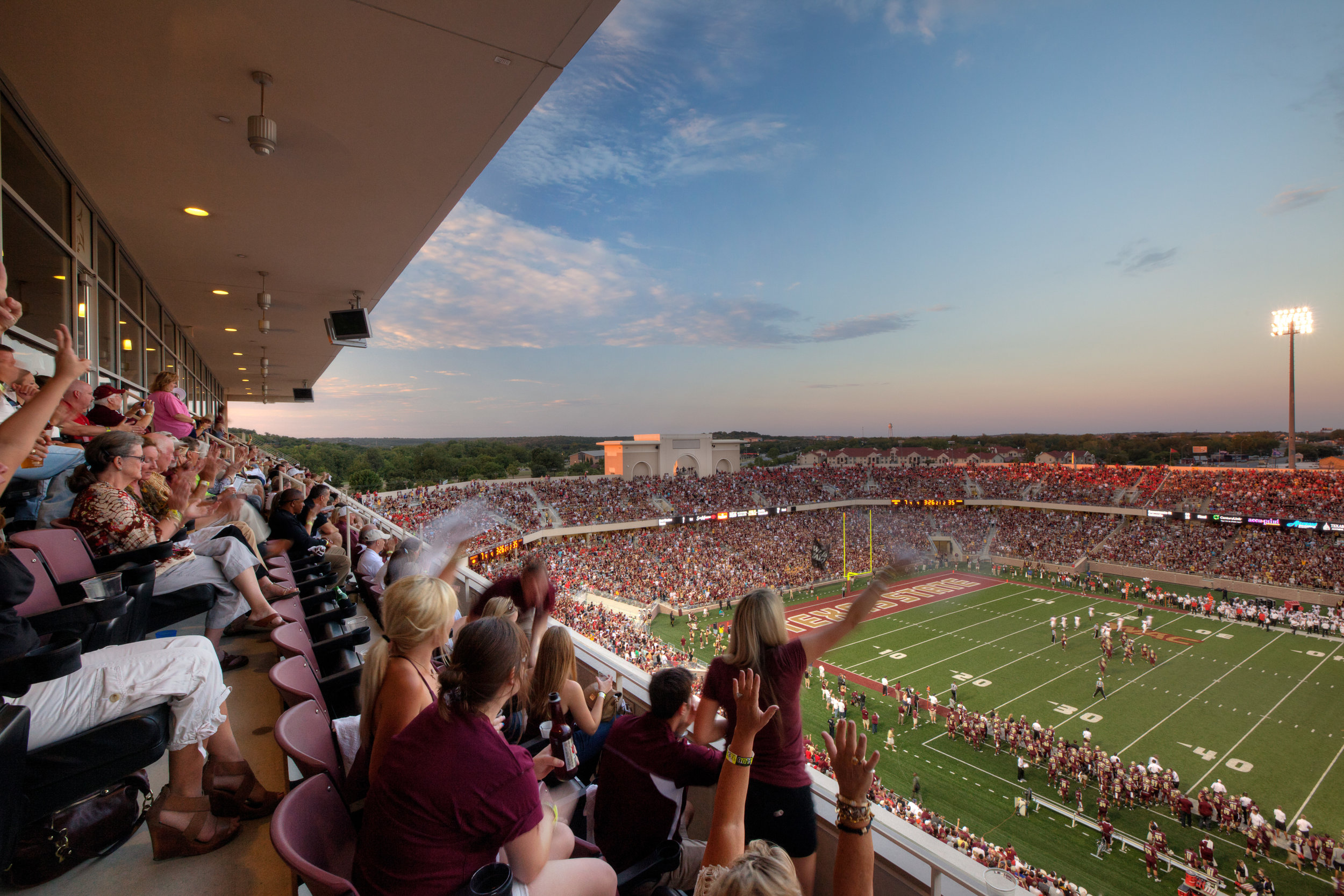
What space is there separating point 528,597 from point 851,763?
220 centimetres

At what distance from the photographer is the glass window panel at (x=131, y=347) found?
649 cm

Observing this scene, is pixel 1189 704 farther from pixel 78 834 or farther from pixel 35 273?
pixel 35 273

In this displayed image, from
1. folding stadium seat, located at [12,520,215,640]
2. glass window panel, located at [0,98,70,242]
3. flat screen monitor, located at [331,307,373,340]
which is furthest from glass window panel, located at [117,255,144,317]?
folding stadium seat, located at [12,520,215,640]

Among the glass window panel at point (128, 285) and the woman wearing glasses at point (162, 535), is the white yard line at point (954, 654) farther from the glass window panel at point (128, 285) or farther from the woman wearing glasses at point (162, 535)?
the glass window panel at point (128, 285)

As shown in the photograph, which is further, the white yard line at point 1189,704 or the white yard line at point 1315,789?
the white yard line at point 1189,704

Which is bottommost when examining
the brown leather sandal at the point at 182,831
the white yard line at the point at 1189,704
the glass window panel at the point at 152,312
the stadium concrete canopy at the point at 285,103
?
the white yard line at the point at 1189,704

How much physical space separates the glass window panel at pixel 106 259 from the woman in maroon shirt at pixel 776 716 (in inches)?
271

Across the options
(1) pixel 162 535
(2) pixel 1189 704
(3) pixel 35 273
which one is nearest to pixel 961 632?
(2) pixel 1189 704

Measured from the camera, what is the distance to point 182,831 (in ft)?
6.23

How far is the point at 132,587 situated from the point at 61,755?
0.69m

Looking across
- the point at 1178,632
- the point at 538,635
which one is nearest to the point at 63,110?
the point at 538,635

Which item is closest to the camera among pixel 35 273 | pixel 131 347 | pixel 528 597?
pixel 528 597

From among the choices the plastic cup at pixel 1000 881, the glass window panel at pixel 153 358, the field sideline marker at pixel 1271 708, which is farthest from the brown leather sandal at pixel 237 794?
the field sideline marker at pixel 1271 708

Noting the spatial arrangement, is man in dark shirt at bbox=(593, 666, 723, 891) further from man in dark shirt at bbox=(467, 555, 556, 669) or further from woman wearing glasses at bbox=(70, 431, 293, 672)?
woman wearing glasses at bbox=(70, 431, 293, 672)
